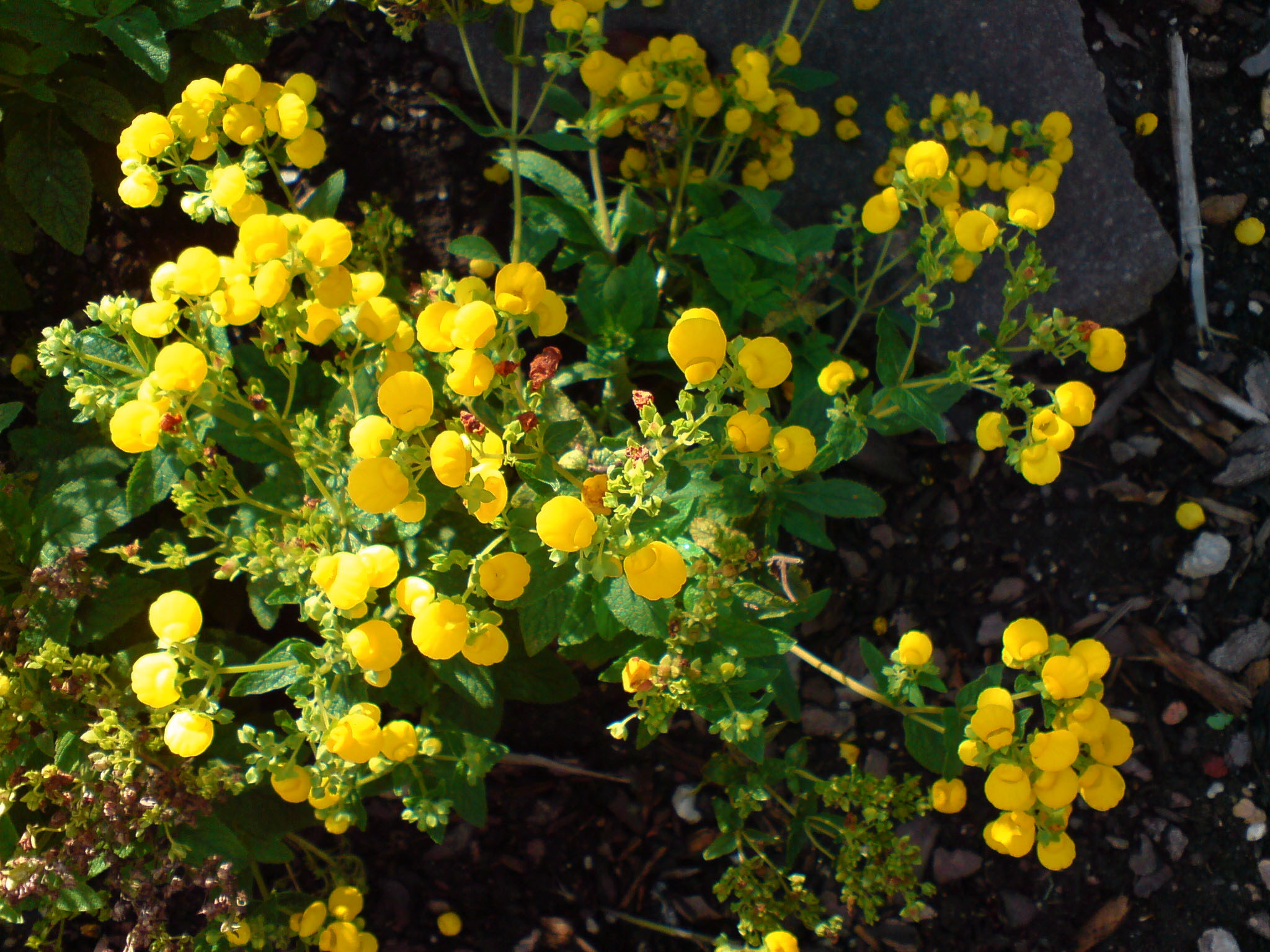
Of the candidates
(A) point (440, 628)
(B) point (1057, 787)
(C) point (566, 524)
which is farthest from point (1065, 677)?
(A) point (440, 628)

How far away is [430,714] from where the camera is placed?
8.29 feet

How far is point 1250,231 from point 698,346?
273cm

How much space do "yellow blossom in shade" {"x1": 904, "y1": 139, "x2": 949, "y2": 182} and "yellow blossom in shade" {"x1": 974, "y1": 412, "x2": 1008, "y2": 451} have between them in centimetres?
58

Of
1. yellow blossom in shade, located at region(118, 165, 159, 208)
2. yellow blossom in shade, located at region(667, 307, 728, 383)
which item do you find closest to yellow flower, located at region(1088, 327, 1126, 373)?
yellow blossom in shade, located at region(667, 307, 728, 383)

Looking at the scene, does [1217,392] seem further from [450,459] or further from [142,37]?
[142,37]

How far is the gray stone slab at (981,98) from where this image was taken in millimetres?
3375

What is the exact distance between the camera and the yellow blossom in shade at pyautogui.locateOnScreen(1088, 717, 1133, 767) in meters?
2.21

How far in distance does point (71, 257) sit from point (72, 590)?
151 centimetres

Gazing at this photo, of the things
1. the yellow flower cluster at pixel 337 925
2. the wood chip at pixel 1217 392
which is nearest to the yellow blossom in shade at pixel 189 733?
the yellow flower cluster at pixel 337 925

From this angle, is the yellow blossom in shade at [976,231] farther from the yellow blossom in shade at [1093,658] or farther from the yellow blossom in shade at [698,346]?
Answer: the yellow blossom in shade at [1093,658]

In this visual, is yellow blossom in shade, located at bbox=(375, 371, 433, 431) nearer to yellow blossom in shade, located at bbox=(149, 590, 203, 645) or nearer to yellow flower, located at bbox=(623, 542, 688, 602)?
yellow flower, located at bbox=(623, 542, 688, 602)

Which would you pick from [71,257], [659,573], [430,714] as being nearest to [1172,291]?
[659,573]

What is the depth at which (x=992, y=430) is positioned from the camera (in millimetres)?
2191

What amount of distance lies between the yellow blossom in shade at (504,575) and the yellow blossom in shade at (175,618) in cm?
62
